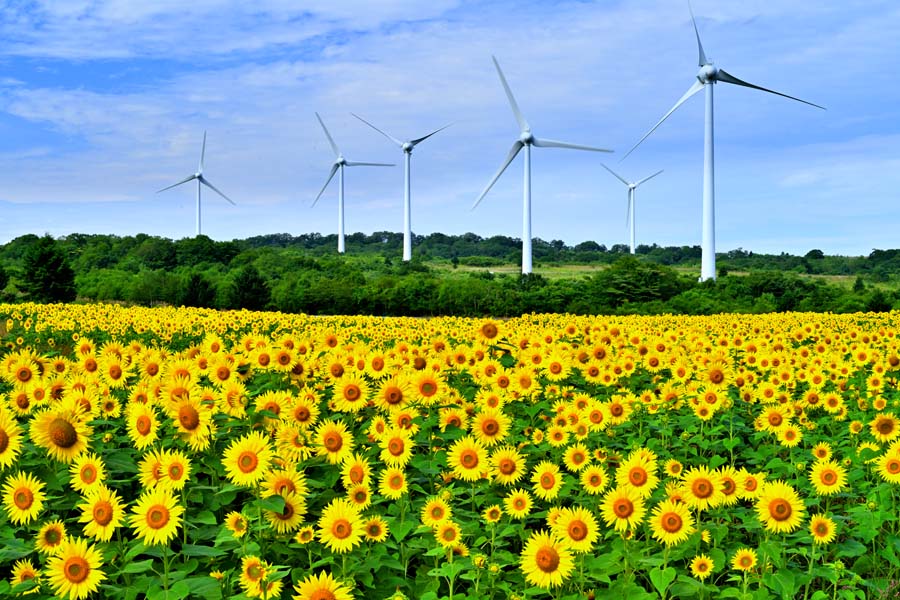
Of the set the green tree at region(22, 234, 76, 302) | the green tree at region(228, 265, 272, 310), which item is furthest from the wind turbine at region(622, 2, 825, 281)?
the green tree at region(22, 234, 76, 302)

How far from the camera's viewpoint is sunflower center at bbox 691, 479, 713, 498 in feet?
15.4

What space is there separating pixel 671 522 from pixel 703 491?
0.36m

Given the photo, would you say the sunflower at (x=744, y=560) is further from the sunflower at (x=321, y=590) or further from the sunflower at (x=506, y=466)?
the sunflower at (x=321, y=590)

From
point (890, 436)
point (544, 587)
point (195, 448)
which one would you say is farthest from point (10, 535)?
point (890, 436)

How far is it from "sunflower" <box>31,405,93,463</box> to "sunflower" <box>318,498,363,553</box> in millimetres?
1483

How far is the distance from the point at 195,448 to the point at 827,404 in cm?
651

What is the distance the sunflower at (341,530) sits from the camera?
4129 mm

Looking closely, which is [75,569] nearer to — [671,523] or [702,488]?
[671,523]

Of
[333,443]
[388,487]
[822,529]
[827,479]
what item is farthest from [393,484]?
[827,479]

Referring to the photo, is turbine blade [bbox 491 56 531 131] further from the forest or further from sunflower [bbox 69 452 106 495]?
sunflower [bbox 69 452 106 495]

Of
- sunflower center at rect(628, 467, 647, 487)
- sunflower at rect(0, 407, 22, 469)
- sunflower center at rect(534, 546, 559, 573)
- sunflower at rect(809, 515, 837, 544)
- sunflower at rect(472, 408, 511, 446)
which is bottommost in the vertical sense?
sunflower at rect(809, 515, 837, 544)

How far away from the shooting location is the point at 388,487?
476cm

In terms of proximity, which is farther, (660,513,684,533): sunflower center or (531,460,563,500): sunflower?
(531,460,563,500): sunflower

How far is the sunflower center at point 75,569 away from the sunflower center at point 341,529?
1.18 meters
